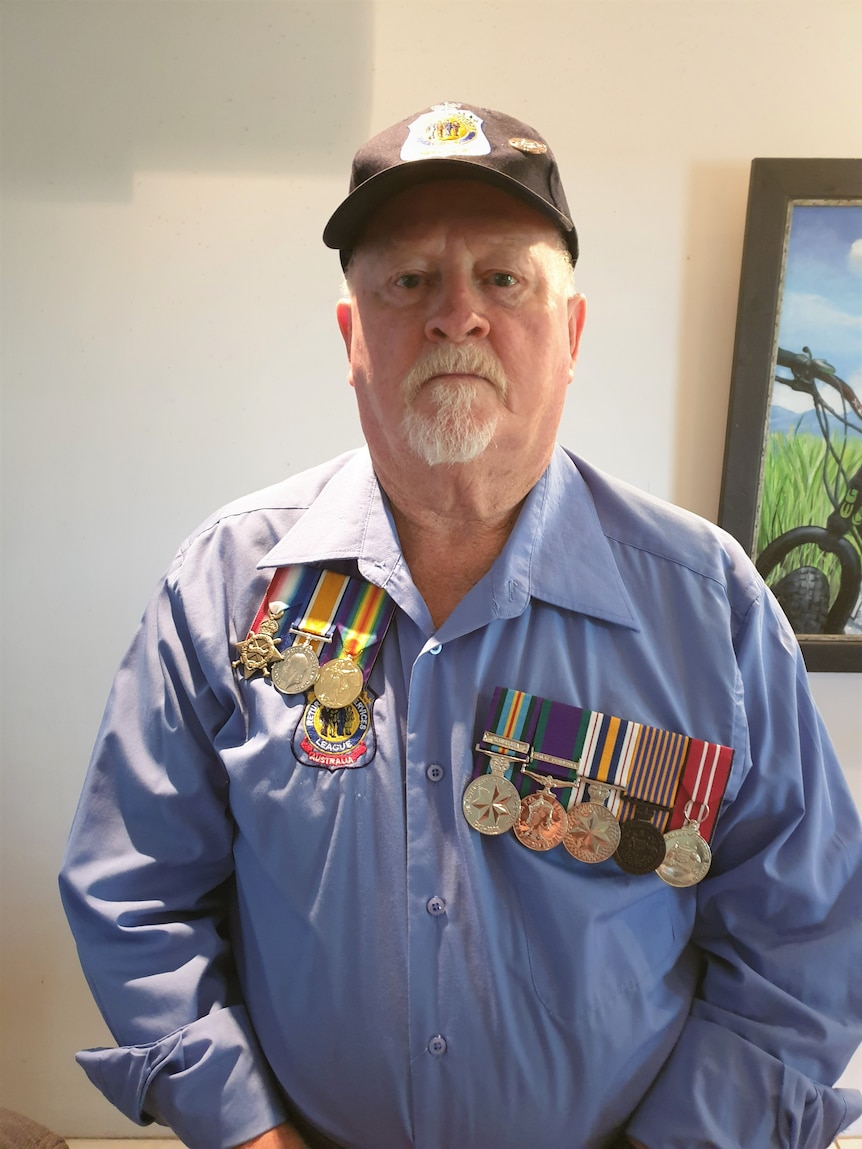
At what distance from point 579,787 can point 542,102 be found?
50.3 inches

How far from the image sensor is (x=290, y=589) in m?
1.11

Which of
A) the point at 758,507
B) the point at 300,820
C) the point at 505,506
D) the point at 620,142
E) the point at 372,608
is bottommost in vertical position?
the point at 300,820

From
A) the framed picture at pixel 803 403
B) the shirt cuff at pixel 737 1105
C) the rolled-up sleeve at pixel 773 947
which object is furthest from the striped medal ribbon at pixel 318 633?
the framed picture at pixel 803 403

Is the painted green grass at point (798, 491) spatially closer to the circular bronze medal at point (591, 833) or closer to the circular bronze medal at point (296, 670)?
the circular bronze medal at point (591, 833)

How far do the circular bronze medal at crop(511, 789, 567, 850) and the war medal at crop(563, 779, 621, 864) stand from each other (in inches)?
0.5

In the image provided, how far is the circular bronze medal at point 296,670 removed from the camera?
1.04 meters

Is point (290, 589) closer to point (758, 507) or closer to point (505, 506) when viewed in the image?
point (505, 506)

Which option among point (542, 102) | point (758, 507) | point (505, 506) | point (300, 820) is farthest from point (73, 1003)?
point (542, 102)

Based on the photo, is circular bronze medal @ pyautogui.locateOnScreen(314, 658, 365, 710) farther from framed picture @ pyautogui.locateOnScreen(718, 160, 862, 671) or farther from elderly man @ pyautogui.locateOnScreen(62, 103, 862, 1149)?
framed picture @ pyautogui.locateOnScreen(718, 160, 862, 671)

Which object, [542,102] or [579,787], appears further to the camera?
[542,102]

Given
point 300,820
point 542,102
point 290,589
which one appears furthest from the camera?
point 542,102

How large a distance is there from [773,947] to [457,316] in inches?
32.9

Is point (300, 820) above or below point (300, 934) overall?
above

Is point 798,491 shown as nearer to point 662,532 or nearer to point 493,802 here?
point 662,532
